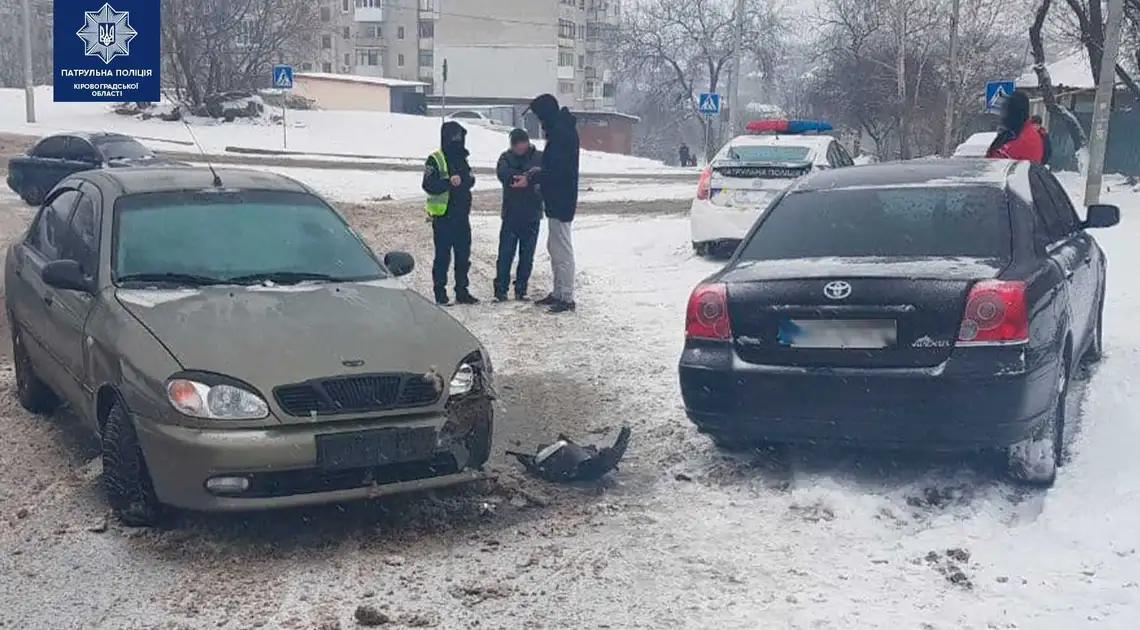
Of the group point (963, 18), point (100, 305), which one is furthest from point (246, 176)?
point (963, 18)

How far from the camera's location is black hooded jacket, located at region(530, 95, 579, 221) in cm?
1028

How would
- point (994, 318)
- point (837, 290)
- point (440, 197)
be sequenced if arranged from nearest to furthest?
point (994, 318) < point (837, 290) < point (440, 197)

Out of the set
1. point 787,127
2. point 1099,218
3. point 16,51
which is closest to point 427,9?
point 16,51

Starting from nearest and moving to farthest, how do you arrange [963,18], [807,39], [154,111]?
[963,18] < [154,111] < [807,39]

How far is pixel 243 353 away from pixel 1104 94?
11.5 m

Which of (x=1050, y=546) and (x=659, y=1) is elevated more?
(x=659, y=1)

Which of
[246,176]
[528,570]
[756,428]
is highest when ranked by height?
[246,176]

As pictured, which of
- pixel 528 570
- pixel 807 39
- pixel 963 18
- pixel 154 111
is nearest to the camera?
pixel 528 570

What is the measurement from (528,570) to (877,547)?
1.50 metres

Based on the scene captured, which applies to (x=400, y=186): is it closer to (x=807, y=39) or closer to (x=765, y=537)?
(x=765, y=537)

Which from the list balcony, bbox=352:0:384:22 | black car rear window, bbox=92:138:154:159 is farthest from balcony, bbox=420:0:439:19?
black car rear window, bbox=92:138:154:159

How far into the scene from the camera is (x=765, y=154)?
13094 mm

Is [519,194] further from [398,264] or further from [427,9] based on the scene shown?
[427,9]

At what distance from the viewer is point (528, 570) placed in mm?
4797
